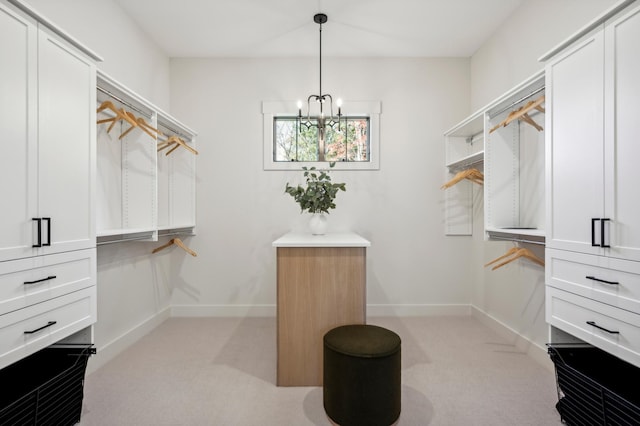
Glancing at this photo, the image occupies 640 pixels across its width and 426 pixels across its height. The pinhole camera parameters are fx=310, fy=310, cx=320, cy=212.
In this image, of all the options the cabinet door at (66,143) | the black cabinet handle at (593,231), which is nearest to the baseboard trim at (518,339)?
the black cabinet handle at (593,231)

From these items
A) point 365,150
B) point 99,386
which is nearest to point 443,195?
point 365,150

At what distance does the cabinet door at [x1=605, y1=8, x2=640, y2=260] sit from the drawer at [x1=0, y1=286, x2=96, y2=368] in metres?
2.56

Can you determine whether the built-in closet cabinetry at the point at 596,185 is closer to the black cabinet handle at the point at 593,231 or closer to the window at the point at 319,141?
the black cabinet handle at the point at 593,231

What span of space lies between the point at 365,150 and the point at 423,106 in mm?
787

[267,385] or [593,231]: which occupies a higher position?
[593,231]

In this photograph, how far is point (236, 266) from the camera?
3.43 m

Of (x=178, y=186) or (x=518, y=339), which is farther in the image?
(x=178, y=186)

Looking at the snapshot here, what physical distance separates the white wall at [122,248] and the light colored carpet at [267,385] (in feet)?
0.69

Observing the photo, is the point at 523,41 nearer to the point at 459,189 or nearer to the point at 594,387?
the point at 459,189

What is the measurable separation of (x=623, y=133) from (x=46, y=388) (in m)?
2.76

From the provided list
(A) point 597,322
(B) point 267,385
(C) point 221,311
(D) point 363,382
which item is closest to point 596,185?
(A) point 597,322

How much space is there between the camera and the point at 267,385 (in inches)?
80.1

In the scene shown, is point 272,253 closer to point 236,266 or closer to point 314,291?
point 236,266

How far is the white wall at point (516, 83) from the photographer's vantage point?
7.27 feet
